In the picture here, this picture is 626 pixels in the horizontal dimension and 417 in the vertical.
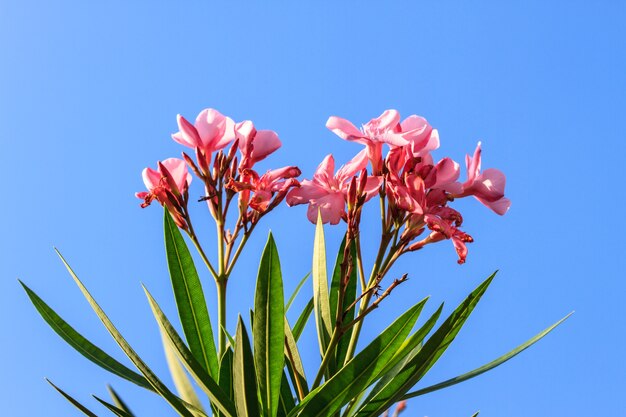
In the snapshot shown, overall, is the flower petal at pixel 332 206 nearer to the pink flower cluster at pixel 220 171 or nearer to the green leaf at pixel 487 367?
the pink flower cluster at pixel 220 171

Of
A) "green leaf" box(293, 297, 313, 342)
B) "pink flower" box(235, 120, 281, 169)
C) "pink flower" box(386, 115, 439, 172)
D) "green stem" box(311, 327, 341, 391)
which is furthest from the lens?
"green leaf" box(293, 297, 313, 342)

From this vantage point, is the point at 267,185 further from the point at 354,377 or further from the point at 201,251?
the point at 354,377

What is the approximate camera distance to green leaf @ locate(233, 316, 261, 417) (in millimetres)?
1307

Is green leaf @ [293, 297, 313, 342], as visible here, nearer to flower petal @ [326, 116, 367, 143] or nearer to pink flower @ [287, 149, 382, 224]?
pink flower @ [287, 149, 382, 224]

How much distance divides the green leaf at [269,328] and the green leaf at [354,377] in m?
0.07

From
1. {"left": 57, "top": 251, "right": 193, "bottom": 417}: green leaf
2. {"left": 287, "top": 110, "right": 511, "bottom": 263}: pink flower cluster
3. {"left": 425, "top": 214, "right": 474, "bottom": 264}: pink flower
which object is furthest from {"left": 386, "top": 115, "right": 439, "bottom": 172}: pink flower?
{"left": 57, "top": 251, "right": 193, "bottom": 417}: green leaf

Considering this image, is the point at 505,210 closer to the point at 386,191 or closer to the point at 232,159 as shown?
the point at 386,191

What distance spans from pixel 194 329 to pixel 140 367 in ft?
0.62

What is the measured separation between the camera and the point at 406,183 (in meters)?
1.50

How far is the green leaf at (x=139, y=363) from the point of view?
4.78 ft

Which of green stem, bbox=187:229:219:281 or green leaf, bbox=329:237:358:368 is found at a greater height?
green stem, bbox=187:229:219:281

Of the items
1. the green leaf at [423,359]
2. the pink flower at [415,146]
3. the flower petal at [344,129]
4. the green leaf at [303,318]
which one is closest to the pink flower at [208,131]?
the flower petal at [344,129]

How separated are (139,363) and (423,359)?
1.77 feet

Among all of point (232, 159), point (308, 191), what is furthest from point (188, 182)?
point (308, 191)
